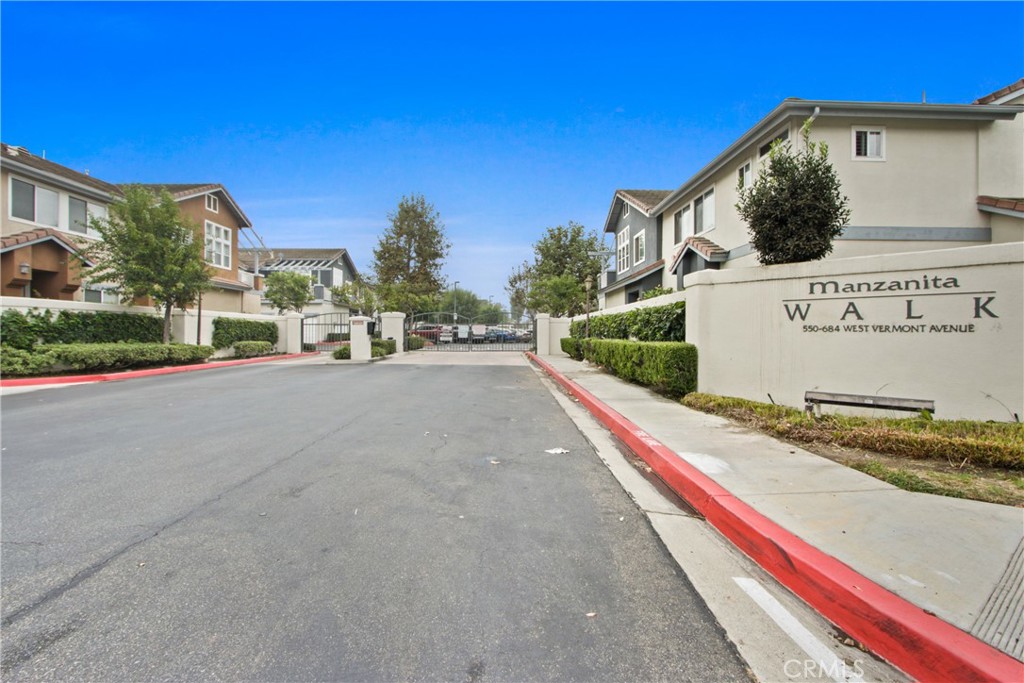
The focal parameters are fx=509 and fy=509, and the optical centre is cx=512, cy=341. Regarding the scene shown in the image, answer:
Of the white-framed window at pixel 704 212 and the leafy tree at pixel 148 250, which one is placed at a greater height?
the white-framed window at pixel 704 212

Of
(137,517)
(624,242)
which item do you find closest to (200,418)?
(137,517)

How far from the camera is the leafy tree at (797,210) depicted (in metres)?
8.31

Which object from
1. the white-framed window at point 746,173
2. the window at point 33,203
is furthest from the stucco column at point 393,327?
the white-framed window at point 746,173

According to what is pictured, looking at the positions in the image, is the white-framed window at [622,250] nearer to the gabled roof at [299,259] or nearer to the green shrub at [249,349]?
the green shrub at [249,349]

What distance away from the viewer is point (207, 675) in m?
2.29

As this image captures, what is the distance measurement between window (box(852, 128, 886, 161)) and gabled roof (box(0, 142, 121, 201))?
90.9 ft

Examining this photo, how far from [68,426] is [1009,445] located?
12.1 m

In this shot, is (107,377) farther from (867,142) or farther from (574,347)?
(867,142)

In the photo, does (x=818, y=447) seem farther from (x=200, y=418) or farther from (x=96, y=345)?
(x=96, y=345)

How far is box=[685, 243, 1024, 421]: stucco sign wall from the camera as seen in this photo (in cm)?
649

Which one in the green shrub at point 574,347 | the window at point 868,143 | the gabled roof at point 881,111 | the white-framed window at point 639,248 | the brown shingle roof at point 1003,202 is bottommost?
the green shrub at point 574,347

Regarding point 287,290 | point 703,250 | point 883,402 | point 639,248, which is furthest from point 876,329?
point 287,290

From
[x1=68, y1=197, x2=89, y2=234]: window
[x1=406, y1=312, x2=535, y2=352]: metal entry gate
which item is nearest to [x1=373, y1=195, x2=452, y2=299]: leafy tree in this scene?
[x1=406, y1=312, x2=535, y2=352]: metal entry gate
